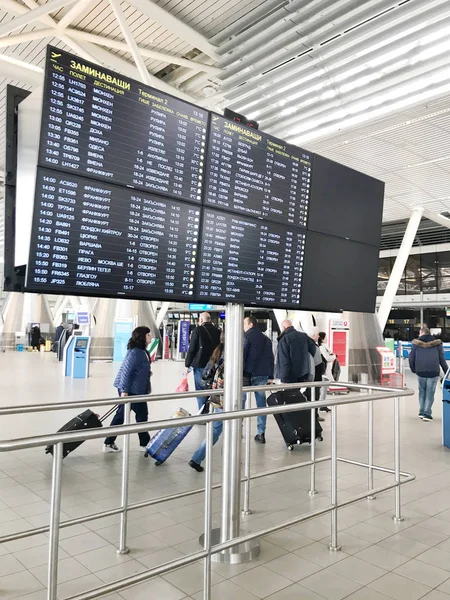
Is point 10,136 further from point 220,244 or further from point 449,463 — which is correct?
point 449,463

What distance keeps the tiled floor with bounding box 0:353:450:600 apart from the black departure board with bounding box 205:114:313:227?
2.44 metres

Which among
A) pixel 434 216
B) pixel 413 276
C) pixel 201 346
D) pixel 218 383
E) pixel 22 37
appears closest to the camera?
pixel 218 383

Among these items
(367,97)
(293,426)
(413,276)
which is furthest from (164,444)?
(413,276)

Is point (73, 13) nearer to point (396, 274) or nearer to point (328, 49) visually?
point (328, 49)

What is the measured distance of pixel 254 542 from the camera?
12.1 ft

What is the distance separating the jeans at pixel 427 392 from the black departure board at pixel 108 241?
7.59 meters

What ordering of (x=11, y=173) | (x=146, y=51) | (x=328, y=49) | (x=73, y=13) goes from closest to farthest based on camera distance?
(x=11, y=173), (x=328, y=49), (x=73, y=13), (x=146, y=51)

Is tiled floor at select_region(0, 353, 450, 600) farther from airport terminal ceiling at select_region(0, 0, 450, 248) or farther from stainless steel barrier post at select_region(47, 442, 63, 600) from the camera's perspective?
airport terminal ceiling at select_region(0, 0, 450, 248)

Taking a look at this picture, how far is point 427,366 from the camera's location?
31.3 ft

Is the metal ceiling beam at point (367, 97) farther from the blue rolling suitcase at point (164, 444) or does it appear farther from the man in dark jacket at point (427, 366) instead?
the blue rolling suitcase at point (164, 444)

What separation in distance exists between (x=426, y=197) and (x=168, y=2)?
39.5 ft

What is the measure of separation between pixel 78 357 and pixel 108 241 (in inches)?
517

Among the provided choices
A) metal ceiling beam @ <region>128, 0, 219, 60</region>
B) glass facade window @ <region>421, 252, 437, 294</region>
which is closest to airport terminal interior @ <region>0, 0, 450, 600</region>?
metal ceiling beam @ <region>128, 0, 219, 60</region>

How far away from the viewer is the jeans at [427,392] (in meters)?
9.47
